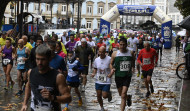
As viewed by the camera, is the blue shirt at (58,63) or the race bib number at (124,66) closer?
the blue shirt at (58,63)

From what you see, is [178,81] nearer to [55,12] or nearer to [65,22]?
[65,22]

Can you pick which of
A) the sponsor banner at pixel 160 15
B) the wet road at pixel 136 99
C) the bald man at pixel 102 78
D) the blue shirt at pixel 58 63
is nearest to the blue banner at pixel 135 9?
the sponsor banner at pixel 160 15

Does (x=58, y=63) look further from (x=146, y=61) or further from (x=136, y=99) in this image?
(x=146, y=61)

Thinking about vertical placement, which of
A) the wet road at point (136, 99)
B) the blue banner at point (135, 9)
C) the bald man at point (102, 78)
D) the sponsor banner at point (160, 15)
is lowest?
the wet road at point (136, 99)

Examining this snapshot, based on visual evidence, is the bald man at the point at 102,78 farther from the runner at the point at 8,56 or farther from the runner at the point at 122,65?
the runner at the point at 8,56

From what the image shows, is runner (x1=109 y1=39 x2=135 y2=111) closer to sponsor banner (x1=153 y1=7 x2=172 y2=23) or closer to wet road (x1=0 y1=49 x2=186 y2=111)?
wet road (x1=0 y1=49 x2=186 y2=111)

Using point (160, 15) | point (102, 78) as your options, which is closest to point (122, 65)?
point (102, 78)

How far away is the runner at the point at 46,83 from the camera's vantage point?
4363 mm

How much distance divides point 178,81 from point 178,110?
6.15 metres

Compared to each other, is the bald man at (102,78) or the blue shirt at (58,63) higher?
the blue shirt at (58,63)

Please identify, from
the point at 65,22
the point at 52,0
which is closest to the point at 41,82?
the point at 52,0

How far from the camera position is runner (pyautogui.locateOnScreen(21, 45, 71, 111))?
436cm

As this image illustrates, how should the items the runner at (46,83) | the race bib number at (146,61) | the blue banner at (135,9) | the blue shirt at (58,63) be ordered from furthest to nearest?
the blue banner at (135,9), the race bib number at (146,61), the blue shirt at (58,63), the runner at (46,83)

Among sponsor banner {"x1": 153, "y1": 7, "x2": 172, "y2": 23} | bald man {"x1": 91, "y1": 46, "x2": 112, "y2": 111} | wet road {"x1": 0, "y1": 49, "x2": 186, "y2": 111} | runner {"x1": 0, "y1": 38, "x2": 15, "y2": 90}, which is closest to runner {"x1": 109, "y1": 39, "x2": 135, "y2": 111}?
bald man {"x1": 91, "y1": 46, "x2": 112, "y2": 111}
